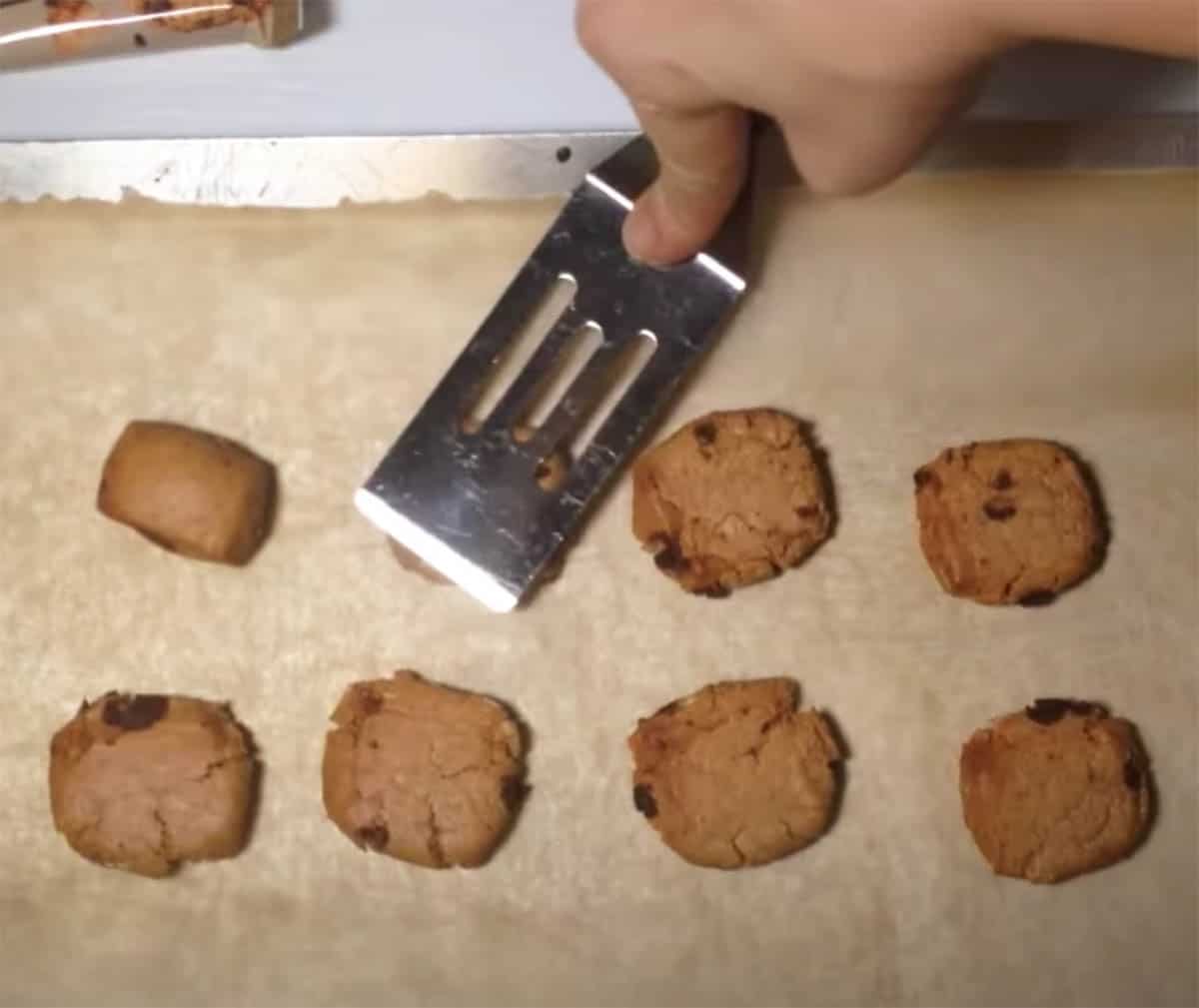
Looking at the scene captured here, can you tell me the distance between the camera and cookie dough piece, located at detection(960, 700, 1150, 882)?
0.98m

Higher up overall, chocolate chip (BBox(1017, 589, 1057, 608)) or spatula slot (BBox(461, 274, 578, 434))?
spatula slot (BBox(461, 274, 578, 434))

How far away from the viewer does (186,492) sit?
0.99m

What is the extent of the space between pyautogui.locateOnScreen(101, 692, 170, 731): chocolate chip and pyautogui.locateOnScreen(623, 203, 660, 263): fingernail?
0.45 m

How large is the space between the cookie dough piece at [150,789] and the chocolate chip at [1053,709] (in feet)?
1.77

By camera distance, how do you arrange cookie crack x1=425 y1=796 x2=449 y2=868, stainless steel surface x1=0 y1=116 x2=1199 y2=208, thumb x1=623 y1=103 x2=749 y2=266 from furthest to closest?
stainless steel surface x1=0 y1=116 x2=1199 y2=208
cookie crack x1=425 y1=796 x2=449 y2=868
thumb x1=623 y1=103 x2=749 y2=266

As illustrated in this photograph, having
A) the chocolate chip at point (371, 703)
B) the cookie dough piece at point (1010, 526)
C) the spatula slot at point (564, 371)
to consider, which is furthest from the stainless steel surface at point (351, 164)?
the chocolate chip at point (371, 703)

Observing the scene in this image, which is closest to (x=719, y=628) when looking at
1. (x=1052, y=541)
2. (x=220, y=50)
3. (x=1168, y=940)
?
(x=1052, y=541)

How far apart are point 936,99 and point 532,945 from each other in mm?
618

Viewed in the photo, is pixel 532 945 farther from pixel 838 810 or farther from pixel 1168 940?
pixel 1168 940

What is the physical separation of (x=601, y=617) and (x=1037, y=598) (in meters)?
0.31

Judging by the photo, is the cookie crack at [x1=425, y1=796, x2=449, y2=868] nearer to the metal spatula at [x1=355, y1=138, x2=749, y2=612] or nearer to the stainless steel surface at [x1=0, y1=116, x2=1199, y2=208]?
the metal spatula at [x1=355, y1=138, x2=749, y2=612]

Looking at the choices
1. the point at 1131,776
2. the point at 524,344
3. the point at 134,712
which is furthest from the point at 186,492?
the point at 1131,776

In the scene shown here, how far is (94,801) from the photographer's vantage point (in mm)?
977

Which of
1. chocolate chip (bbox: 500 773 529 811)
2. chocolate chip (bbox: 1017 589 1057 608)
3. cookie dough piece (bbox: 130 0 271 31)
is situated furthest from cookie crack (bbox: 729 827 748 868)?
cookie dough piece (bbox: 130 0 271 31)
